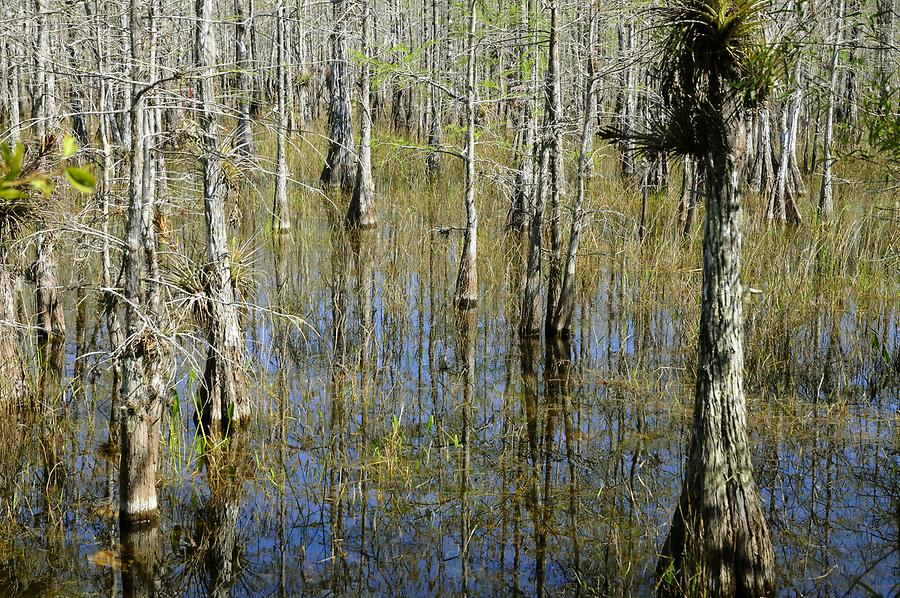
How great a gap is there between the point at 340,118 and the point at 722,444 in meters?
16.5

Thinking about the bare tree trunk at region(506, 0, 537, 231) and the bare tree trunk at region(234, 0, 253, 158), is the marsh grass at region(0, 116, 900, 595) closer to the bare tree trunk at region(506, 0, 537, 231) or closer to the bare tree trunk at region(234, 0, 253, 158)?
the bare tree trunk at region(234, 0, 253, 158)

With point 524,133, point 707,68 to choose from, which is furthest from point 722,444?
point 524,133

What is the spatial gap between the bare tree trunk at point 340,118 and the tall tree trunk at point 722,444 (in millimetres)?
14077

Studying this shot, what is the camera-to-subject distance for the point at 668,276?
543 inches

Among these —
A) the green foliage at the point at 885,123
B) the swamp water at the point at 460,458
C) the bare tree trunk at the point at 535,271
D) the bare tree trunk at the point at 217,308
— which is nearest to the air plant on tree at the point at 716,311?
the swamp water at the point at 460,458

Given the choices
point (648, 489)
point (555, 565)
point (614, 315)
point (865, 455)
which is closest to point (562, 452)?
point (648, 489)

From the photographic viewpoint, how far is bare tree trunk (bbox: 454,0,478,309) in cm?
1288

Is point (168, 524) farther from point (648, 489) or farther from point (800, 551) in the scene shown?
point (800, 551)

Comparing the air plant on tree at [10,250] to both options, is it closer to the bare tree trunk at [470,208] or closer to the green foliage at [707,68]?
the green foliage at [707,68]

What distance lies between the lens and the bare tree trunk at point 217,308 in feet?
27.5

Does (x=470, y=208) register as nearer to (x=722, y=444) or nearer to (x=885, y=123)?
(x=885, y=123)

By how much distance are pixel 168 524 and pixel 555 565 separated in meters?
2.94

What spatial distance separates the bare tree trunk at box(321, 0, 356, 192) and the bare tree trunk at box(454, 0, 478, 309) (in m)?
5.99

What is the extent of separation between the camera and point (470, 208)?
13242 millimetres
